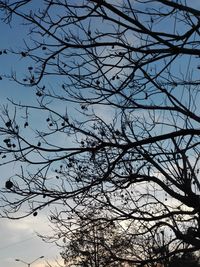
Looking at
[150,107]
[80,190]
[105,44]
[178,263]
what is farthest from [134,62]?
[178,263]

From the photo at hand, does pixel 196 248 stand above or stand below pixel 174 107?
below

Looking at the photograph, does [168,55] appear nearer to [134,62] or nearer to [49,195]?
[134,62]

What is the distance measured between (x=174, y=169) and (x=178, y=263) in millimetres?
2855

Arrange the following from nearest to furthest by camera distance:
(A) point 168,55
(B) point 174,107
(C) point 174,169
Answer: (A) point 168,55
(B) point 174,107
(C) point 174,169

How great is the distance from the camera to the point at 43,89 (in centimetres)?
755

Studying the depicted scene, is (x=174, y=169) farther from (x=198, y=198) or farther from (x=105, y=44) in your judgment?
(x=105, y=44)

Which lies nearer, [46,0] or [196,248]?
[46,0]

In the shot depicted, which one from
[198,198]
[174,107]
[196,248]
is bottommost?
[196,248]

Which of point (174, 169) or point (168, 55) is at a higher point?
point (174, 169)

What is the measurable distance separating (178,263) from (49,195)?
24.6 feet

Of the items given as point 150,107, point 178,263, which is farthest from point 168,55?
point 178,263

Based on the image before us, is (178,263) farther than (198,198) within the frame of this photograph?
Yes

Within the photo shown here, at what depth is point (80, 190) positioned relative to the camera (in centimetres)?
684

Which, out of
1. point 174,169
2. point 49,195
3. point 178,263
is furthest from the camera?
point 178,263
